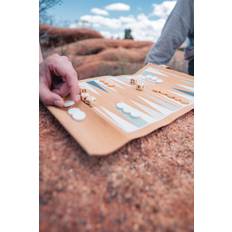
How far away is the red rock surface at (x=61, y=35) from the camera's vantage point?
1.63 metres

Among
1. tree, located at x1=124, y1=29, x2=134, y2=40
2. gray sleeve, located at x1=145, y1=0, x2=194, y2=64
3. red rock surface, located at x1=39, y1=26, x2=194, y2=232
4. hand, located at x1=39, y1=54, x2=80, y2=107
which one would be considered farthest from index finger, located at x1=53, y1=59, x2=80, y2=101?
tree, located at x1=124, y1=29, x2=134, y2=40

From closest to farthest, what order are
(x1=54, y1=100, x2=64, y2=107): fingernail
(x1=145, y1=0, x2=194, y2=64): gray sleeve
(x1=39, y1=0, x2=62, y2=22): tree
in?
(x1=54, y1=100, x2=64, y2=107): fingernail < (x1=39, y1=0, x2=62, y2=22): tree < (x1=145, y1=0, x2=194, y2=64): gray sleeve

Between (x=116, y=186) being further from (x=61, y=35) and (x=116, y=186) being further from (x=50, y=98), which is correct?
(x=61, y=35)

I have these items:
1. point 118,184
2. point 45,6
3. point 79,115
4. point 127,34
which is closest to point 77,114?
point 79,115

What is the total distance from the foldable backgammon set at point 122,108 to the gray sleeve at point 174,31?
0.37 m

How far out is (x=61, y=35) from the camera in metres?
1.80

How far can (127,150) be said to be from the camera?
0.64 metres

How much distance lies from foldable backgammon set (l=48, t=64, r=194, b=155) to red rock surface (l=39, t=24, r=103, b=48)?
86 cm

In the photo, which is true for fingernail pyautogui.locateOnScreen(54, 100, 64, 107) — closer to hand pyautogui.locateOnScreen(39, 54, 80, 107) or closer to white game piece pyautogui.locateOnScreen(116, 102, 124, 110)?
hand pyautogui.locateOnScreen(39, 54, 80, 107)

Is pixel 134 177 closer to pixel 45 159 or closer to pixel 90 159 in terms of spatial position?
pixel 90 159

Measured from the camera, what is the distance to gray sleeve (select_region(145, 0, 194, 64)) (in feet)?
4.39

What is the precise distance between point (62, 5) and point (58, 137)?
84 cm

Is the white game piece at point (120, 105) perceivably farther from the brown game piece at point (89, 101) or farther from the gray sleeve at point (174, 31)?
the gray sleeve at point (174, 31)
